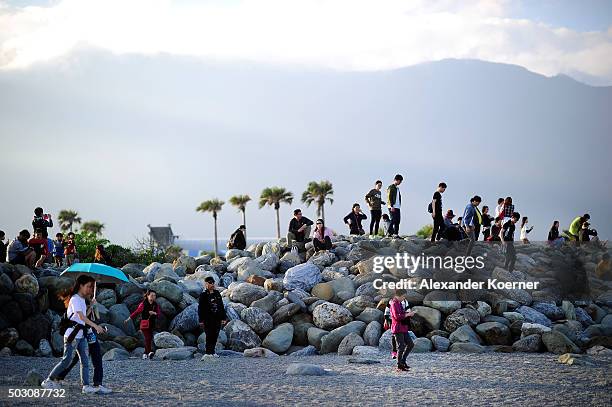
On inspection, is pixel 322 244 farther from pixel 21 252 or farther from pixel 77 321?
pixel 77 321

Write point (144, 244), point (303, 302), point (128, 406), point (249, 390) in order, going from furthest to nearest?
point (144, 244)
point (303, 302)
point (249, 390)
point (128, 406)

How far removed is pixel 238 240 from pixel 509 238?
404 inches

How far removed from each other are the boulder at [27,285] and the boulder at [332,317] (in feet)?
24.1

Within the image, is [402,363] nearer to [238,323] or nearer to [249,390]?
[249,390]

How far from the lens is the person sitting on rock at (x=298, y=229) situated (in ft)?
88.9

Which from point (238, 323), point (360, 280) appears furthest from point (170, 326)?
point (360, 280)

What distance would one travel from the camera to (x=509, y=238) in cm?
2495

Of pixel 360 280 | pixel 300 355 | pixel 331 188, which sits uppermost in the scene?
pixel 331 188

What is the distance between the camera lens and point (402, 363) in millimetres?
15539

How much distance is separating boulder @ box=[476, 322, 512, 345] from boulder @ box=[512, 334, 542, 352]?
774mm

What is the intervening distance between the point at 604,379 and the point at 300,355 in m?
8.02

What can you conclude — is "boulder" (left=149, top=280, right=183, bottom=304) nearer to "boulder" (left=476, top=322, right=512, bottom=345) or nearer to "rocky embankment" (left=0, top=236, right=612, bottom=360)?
"rocky embankment" (left=0, top=236, right=612, bottom=360)

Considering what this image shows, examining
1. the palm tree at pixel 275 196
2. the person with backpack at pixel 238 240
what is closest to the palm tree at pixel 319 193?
the palm tree at pixel 275 196

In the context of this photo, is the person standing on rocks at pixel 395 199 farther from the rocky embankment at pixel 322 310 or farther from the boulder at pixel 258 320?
the boulder at pixel 258 320
